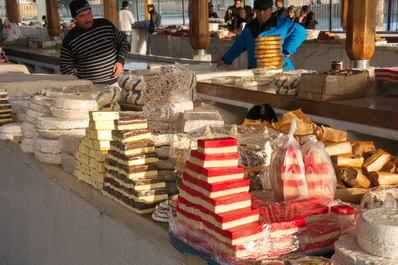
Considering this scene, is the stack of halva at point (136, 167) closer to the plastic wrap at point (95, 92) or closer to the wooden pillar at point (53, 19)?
the plastic wrap at point (95, 92)

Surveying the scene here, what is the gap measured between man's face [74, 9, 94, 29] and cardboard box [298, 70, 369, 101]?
7.20 ft

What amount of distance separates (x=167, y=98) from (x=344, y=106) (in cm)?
158

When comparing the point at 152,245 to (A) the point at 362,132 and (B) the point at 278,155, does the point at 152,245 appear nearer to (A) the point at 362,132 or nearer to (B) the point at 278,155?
(B) the point at 278,155

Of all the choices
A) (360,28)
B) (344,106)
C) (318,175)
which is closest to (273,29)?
(360,28)

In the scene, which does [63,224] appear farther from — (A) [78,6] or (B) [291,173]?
(A) [78,6]

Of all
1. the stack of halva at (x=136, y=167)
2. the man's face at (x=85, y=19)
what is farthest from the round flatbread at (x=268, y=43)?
the stack of halva at (x=136, y=167)

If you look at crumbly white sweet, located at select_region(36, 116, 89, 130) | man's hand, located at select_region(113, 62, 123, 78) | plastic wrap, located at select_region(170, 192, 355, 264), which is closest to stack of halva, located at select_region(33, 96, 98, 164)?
crumbly white sweet, located at select_region(36, 116, 89, 130)

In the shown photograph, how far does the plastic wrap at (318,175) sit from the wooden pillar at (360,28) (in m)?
4.17

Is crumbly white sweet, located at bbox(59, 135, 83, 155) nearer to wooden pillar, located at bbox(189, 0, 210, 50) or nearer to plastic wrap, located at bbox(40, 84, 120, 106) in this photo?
plastic wrap, located at bbox(40, 84, 120, 106)

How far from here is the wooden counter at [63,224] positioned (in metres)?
2.27

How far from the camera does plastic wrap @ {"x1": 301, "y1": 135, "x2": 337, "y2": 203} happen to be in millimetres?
1969

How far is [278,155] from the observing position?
2002 mm

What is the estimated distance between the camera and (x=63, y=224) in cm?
313

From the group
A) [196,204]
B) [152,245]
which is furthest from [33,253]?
[196,204]
